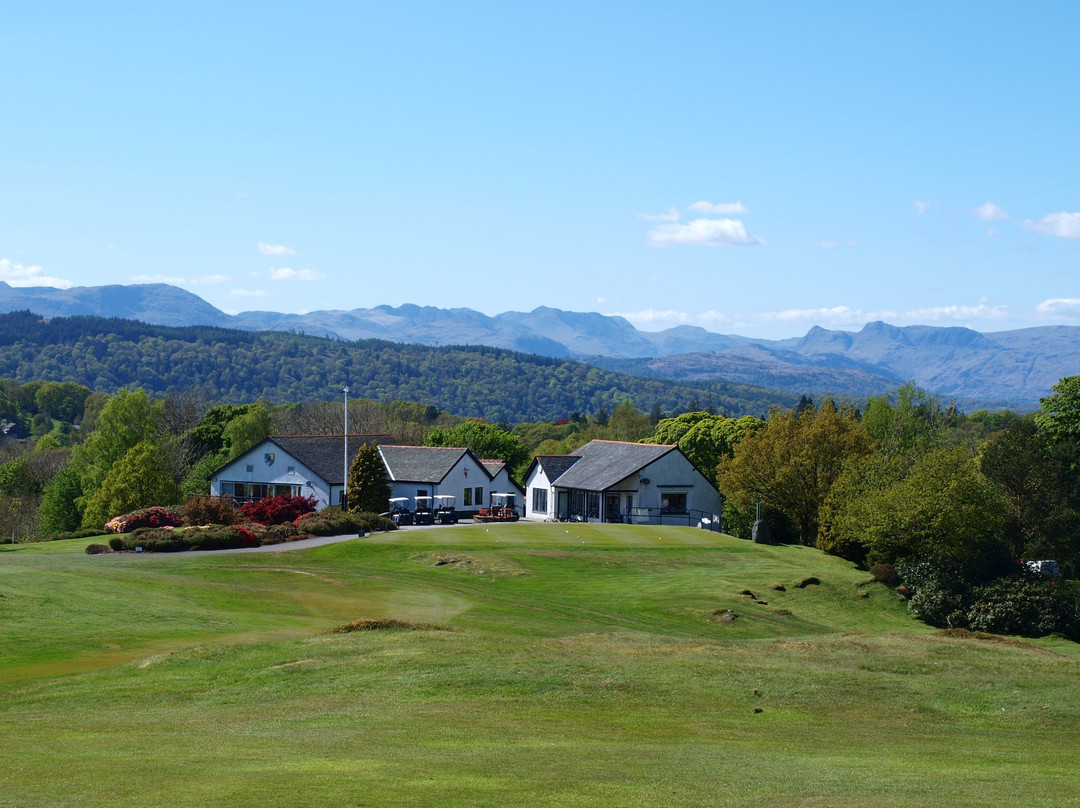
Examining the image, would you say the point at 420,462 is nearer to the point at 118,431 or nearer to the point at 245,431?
the point at 118,431

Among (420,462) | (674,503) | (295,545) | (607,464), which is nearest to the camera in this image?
(295,545)

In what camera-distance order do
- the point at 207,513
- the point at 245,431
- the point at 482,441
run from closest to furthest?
the point at 207,513, the point at 482,441, the point at 245,431

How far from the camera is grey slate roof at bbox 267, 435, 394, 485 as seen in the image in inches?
2948

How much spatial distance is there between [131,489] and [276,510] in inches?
724

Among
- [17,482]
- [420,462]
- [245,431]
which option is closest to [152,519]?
[420,462]

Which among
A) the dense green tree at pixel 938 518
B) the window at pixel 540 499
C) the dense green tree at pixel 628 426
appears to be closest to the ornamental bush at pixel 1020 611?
the dense green tree at pixel 938 518

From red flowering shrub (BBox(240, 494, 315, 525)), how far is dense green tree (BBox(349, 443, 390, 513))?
4.66 m

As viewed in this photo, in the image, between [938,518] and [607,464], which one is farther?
[607,464]

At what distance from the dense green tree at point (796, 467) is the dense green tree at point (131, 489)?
41.2 meters

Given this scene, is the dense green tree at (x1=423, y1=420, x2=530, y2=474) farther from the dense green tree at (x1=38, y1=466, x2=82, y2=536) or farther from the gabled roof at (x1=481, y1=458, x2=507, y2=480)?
the dense green tree at (x1=38, y1=466, x2=82, y2=536)

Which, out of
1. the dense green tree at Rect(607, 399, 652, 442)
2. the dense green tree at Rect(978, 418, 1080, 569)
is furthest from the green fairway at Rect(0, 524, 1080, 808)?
the dense green tree at Rect(607, 399, 652, 442)

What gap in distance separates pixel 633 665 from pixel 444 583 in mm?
18861

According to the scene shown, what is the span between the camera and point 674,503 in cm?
7394

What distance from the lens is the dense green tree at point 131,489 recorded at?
7450cm
